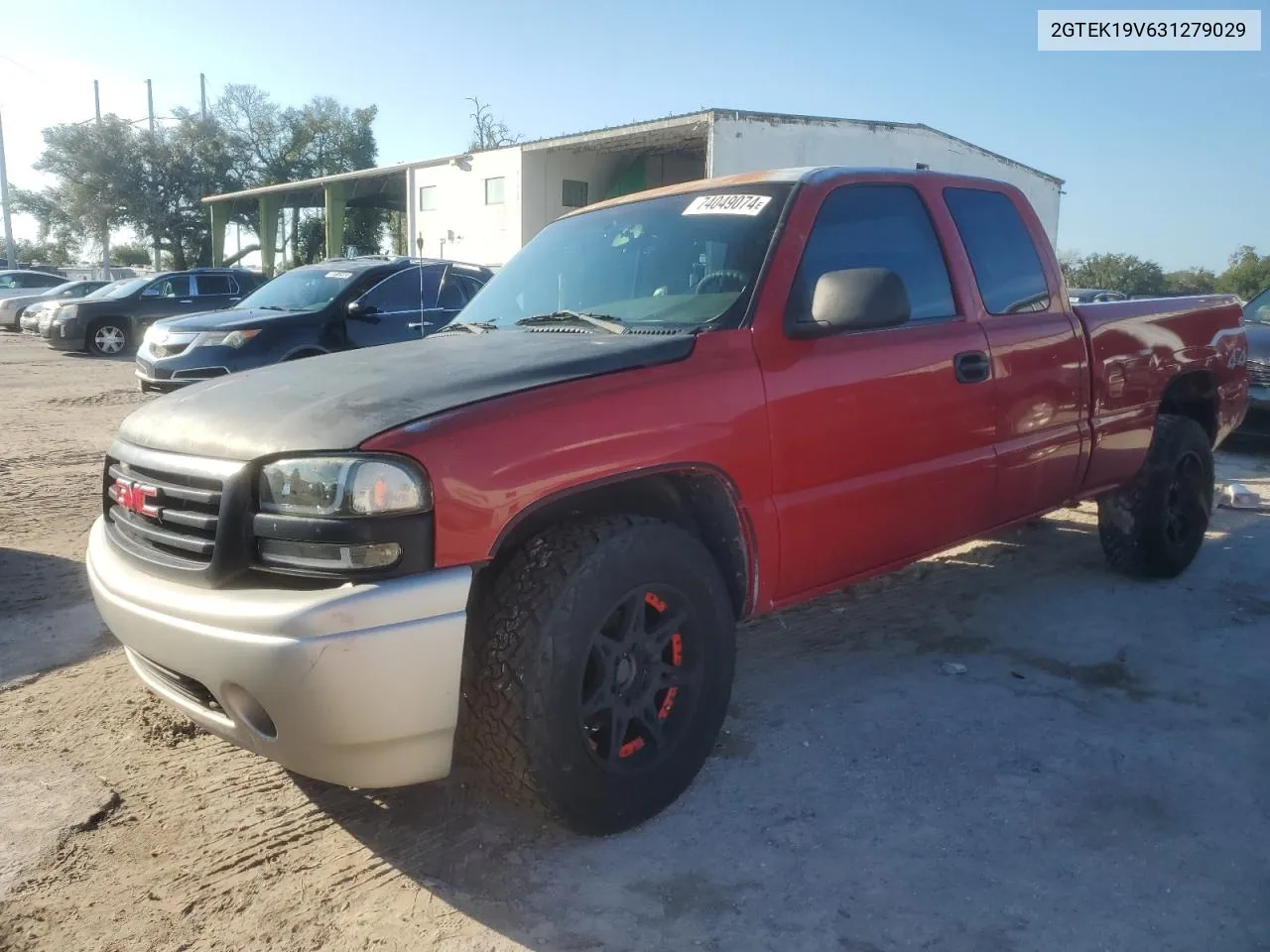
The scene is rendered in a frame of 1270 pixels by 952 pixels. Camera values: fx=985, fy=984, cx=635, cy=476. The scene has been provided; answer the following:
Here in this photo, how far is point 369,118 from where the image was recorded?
1876 inches

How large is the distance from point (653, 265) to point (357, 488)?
62.9 inches

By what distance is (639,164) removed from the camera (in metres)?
24.2

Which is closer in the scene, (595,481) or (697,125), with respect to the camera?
(595,481)

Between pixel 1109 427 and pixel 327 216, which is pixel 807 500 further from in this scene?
pixel 327 216

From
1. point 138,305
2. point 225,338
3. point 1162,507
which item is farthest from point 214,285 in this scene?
point 1162,507

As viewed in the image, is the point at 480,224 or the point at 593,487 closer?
the point at 593,487

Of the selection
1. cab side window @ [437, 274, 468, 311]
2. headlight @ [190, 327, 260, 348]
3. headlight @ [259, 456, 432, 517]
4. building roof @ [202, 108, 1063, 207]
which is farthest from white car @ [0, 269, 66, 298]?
headlight @ [259, 456, 432, 517]

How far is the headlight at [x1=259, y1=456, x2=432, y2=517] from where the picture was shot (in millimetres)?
2238

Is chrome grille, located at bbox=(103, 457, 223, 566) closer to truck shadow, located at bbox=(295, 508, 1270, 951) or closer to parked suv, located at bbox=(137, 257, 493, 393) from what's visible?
truck shadow, located at bbox=(295, 508, 1270, 951)

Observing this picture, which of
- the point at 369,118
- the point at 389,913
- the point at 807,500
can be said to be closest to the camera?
the point at 389,913

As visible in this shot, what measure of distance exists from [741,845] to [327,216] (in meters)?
29.7

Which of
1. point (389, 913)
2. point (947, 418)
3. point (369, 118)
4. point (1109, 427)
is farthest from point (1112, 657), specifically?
point (369, 118)

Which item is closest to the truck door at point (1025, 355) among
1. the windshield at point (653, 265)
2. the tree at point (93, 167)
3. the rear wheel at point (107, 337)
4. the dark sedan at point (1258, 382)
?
the windshield at point (653, 265)

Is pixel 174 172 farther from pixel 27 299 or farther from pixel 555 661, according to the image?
pixel 555 661
